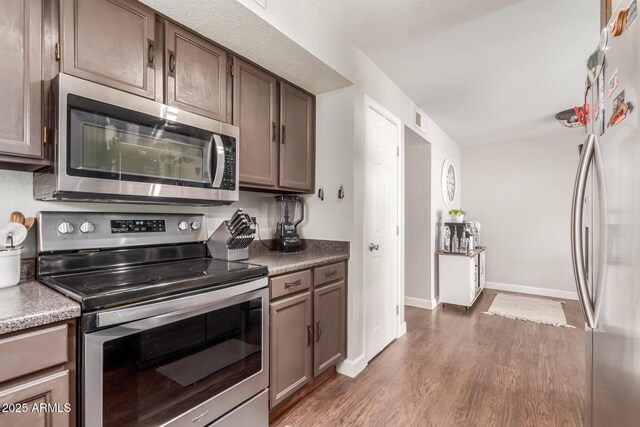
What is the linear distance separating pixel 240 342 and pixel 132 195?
0.85m

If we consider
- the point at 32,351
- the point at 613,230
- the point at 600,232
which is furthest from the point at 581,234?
the point at 32,351

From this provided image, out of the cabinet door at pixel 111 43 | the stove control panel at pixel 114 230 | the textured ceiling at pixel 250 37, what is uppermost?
the textured ceiling at pixel 250 37

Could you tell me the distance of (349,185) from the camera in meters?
2.36

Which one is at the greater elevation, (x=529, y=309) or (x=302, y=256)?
(x=302, y=256)

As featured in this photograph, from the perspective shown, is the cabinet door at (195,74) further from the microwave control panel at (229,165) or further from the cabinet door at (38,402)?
the cabinet door at (38,402)

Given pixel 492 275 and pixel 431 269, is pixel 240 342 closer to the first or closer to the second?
pixel 431 269

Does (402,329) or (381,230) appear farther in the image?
(402,329)

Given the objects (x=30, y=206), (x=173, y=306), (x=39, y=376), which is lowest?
(x=39, y=376)

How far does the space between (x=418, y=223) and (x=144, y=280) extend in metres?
3.54

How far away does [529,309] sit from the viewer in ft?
13.4

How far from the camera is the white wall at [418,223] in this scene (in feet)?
13.5

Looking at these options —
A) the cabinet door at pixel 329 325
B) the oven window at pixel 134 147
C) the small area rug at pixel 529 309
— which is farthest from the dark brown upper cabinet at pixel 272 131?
the small area rug at pixel 529 309

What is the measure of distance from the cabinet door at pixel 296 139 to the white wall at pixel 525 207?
4.03 m

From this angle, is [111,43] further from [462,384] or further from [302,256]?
[462,384]
